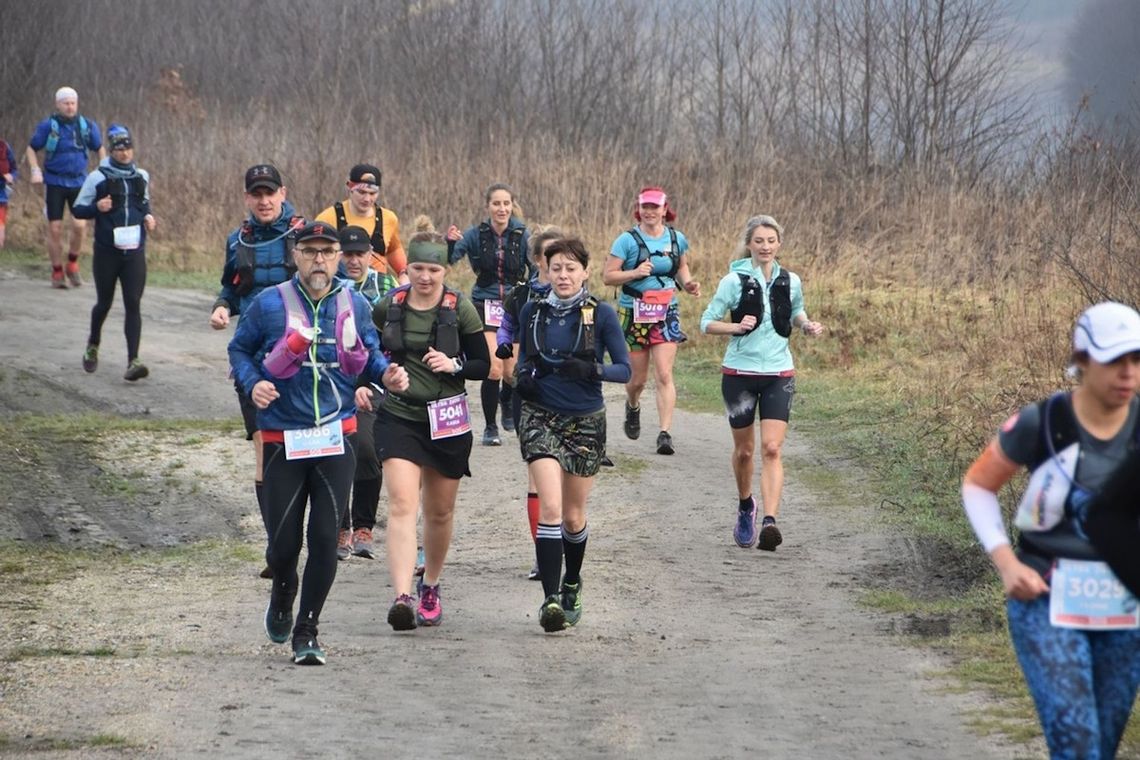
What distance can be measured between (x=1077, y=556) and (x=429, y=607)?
4516mm

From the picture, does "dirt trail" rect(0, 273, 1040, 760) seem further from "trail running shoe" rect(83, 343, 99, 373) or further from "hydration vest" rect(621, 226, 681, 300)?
"trail running shoe" rect(83, 343, 99, 373)

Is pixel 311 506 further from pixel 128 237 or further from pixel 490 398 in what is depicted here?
pixel 128 237

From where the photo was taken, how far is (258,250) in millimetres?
9969

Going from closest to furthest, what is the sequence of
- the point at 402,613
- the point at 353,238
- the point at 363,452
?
1. the point at 402,613
2. the point at 353,238
3. the point at 363,452

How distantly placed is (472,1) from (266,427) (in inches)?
1358

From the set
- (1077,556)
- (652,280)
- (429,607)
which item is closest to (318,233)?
(429,607)

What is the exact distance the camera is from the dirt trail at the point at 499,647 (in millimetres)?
6734

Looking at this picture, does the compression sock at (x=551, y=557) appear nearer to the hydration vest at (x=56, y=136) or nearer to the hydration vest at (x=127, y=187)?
the hydration vest at (x=127, y=187)

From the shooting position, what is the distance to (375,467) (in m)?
10.4

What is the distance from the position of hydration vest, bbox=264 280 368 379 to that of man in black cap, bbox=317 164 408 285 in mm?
3098

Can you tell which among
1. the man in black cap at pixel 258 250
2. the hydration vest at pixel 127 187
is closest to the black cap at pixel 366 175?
the man in black cap at pixel 258 250

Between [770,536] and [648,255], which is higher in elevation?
[648,255]

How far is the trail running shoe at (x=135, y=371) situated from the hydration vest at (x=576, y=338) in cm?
806

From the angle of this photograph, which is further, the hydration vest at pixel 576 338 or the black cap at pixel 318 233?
the hydration vest at pixel 576 338
